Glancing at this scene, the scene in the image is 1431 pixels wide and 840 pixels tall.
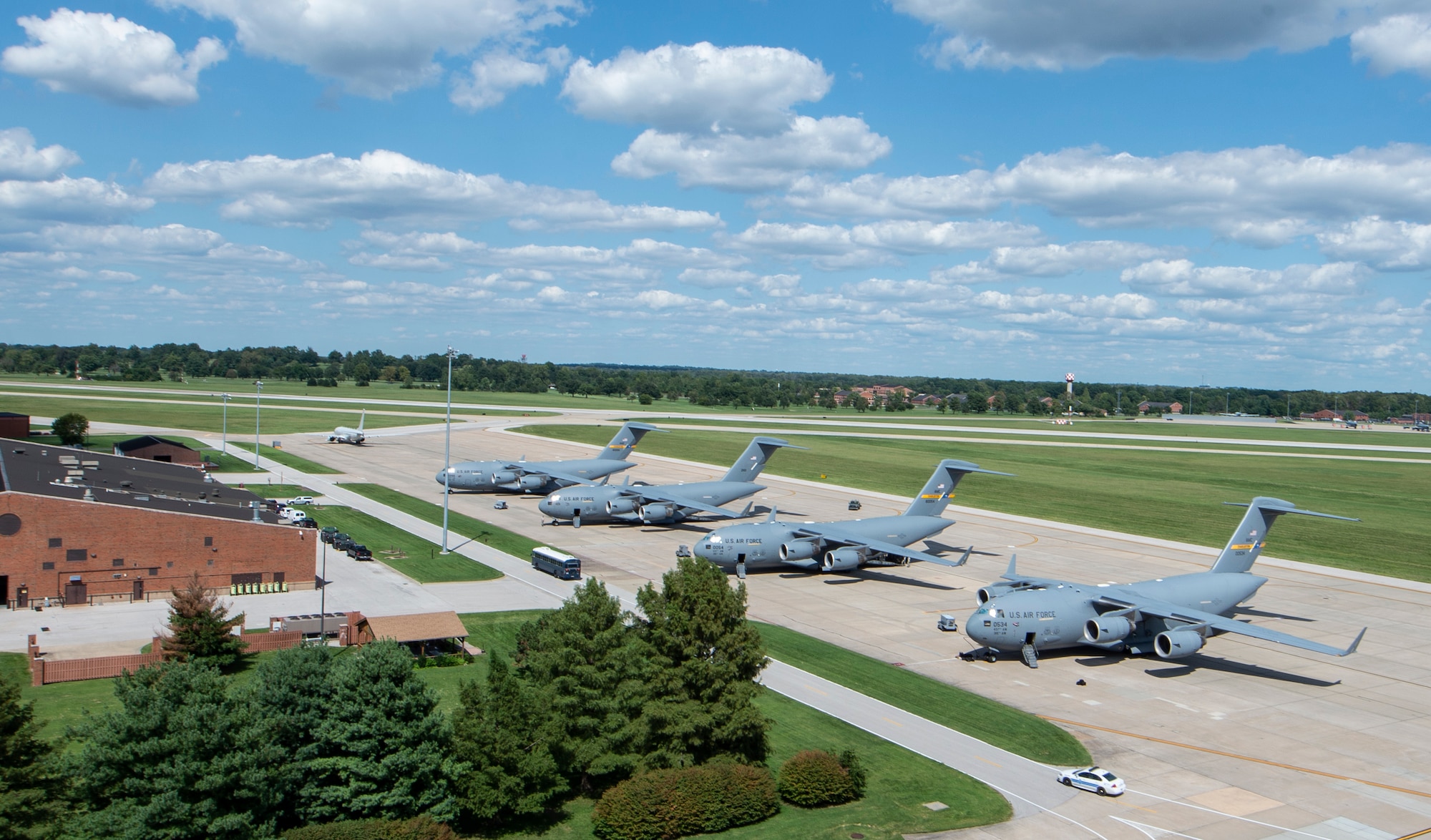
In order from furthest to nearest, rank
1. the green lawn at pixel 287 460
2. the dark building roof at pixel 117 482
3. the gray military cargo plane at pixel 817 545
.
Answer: the green lawn at pixel 287 460
the gray military cargo plane at pixel 817 545
the dark building roof at pixel 117 482

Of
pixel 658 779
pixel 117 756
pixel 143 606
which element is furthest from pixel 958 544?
pixel 117 756

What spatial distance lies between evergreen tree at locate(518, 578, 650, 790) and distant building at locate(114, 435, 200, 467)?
3497 inches

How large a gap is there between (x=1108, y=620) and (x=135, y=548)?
55645 millimetres

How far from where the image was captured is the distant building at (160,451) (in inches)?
4060

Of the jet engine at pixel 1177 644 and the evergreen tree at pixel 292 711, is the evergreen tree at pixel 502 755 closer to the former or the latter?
the evergreen tree at pixel 292 711

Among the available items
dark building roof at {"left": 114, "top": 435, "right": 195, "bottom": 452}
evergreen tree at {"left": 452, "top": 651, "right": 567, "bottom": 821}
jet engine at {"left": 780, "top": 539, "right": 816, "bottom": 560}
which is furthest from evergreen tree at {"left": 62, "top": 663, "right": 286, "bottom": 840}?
dark building roof at {"left": 114, "top": 435, "right": 195, "bottom": 452}

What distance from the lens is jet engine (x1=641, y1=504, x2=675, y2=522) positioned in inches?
3194

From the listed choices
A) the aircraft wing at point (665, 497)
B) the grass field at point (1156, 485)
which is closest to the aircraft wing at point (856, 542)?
the aircraft wing at point (665, 497)

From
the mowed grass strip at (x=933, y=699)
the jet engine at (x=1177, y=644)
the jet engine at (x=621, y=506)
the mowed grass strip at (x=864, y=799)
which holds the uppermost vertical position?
the jet engine at (x=621, y=506)

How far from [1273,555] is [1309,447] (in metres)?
136

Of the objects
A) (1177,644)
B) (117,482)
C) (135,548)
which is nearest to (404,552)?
(135,548)

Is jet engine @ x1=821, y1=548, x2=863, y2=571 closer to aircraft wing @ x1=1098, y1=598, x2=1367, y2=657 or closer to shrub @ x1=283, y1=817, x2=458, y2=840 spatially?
aircraft wing @ x1=1098, y1=598, x2=1367, y2=657

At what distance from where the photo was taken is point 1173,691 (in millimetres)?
43594

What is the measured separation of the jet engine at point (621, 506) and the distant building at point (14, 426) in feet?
297
